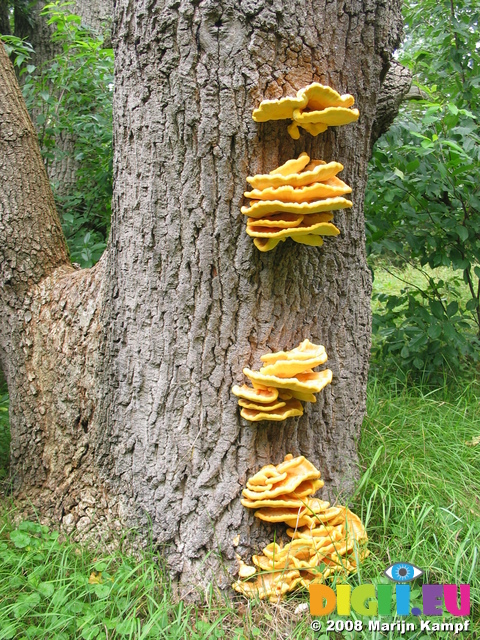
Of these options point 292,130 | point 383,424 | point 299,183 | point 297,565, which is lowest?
point 297,565

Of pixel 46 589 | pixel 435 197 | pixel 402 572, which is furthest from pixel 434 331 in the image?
pixel 46 589

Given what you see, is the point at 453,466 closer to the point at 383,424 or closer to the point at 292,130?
the point at 383,424

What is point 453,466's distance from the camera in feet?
9.81

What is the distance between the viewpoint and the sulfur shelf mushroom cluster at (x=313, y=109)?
180 cm

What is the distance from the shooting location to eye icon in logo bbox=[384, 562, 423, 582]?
2.18 m

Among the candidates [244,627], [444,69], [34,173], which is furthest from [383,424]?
[444,69]

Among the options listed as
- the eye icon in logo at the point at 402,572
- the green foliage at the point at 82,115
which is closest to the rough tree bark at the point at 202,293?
the eye icon in logo at the point at 402,572

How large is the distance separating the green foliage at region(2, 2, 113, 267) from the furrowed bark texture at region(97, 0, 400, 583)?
147cm

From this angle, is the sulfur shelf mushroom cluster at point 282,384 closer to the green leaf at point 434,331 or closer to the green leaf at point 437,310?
the green leaf at point 434,331

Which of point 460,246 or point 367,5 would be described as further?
point 460,246

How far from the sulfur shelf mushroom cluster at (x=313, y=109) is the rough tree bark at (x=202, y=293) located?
0.50 feet

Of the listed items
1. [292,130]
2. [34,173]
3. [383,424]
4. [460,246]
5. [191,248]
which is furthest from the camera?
[460,246]

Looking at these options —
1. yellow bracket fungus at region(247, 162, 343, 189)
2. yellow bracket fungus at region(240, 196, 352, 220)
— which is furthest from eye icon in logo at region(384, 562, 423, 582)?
yellow bracket fungus at region(247, 162, 343, 189)

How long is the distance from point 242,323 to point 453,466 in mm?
1731
